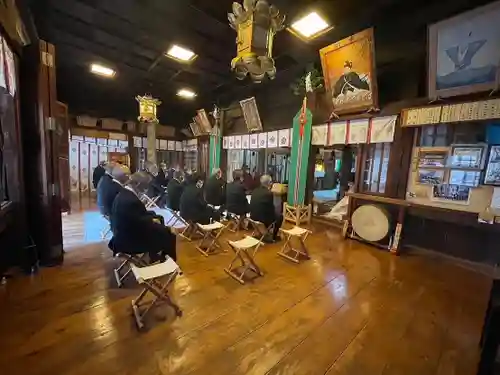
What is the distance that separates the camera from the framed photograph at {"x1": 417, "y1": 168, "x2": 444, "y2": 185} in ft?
12.4

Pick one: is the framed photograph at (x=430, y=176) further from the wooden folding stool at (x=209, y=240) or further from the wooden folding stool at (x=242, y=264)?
the wooden folding stool at (x=209, y=240)

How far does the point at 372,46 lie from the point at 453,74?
1.19m

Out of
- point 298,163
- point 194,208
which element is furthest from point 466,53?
point 194,208

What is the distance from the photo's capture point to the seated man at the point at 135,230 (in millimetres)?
2340

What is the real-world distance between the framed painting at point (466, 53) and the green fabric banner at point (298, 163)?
2528 mm

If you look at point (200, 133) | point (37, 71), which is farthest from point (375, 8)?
point (200, 133)

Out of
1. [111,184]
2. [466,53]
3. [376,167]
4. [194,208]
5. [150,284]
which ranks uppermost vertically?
[466,53]

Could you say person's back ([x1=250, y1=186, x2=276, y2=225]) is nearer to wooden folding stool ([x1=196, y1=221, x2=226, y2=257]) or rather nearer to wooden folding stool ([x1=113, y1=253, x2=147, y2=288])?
wooden folding stool ([x1=196, y1=221, x2=226, y2=257])

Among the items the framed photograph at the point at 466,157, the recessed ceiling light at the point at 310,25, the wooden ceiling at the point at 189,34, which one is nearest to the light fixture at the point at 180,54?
the wooden ceiling at the point at 189,34

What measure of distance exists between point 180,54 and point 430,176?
208 inches

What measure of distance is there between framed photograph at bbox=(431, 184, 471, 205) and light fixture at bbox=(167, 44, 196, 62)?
5.22 metres

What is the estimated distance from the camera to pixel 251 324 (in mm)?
2121

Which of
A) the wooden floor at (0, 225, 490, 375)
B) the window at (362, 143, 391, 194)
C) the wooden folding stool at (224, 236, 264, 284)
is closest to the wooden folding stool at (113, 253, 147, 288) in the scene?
the wooden floor at (0, 225, 490, 375)

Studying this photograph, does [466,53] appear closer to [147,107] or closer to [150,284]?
[150,284]
